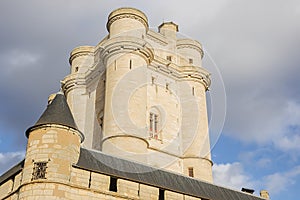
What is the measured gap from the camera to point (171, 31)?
33.1 meters

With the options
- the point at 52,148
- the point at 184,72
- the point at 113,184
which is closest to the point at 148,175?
the point at 113,184

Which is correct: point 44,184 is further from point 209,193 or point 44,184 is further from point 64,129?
point 209,193

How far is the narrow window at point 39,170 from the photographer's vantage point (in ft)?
45.4

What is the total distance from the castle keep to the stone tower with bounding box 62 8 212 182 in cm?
7

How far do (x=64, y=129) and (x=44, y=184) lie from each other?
7.48 feet

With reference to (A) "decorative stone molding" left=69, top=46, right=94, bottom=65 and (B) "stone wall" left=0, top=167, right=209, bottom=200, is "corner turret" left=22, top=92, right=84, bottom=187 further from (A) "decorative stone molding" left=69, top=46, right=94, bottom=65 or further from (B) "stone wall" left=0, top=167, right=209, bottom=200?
(A) "decorative stone molding" left=69, top=46, right=94, bottom=65

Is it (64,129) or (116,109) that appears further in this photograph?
(116,109)

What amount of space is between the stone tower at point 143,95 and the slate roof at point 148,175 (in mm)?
4607

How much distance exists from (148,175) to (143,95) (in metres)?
9.14

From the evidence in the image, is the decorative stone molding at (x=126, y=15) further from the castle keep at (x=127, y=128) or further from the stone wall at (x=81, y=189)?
the stone wall at (x=81, y=189)

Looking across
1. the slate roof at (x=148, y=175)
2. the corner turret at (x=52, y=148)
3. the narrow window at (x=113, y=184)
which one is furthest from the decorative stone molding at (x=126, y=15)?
the narrow window at (x=113, y=184)

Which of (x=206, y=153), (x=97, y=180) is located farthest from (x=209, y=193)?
(x=206, y=153)

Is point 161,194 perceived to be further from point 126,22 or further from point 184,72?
point 184,72

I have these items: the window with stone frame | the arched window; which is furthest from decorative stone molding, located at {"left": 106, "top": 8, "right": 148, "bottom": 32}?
the window with stone frame
